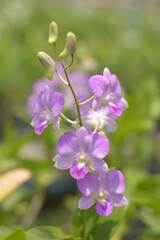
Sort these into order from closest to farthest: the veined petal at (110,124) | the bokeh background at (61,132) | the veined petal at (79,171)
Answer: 1. the veined petal at (79,171)
2. the veined petal at (110,124)
3. the bokeh background at (61,132)

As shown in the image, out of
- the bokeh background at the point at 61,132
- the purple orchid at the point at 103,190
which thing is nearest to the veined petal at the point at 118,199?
the purple orchid at the point at 103,190

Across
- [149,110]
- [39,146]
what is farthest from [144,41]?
[149,110]

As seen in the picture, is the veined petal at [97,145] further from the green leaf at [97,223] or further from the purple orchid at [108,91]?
the green leaf at [97,223]

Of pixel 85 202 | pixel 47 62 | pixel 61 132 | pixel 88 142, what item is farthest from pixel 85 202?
pixel 61 132

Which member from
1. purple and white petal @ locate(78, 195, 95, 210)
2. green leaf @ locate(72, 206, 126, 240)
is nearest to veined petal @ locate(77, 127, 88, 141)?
purple and white petal @ locate(78, 195, 95, 210)

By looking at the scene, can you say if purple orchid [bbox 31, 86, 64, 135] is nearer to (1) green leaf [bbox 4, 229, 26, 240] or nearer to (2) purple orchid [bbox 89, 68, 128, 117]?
(2) purple orchid [bbox 89, 68, 128, 117]

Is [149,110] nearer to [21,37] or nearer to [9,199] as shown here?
[9,199]
